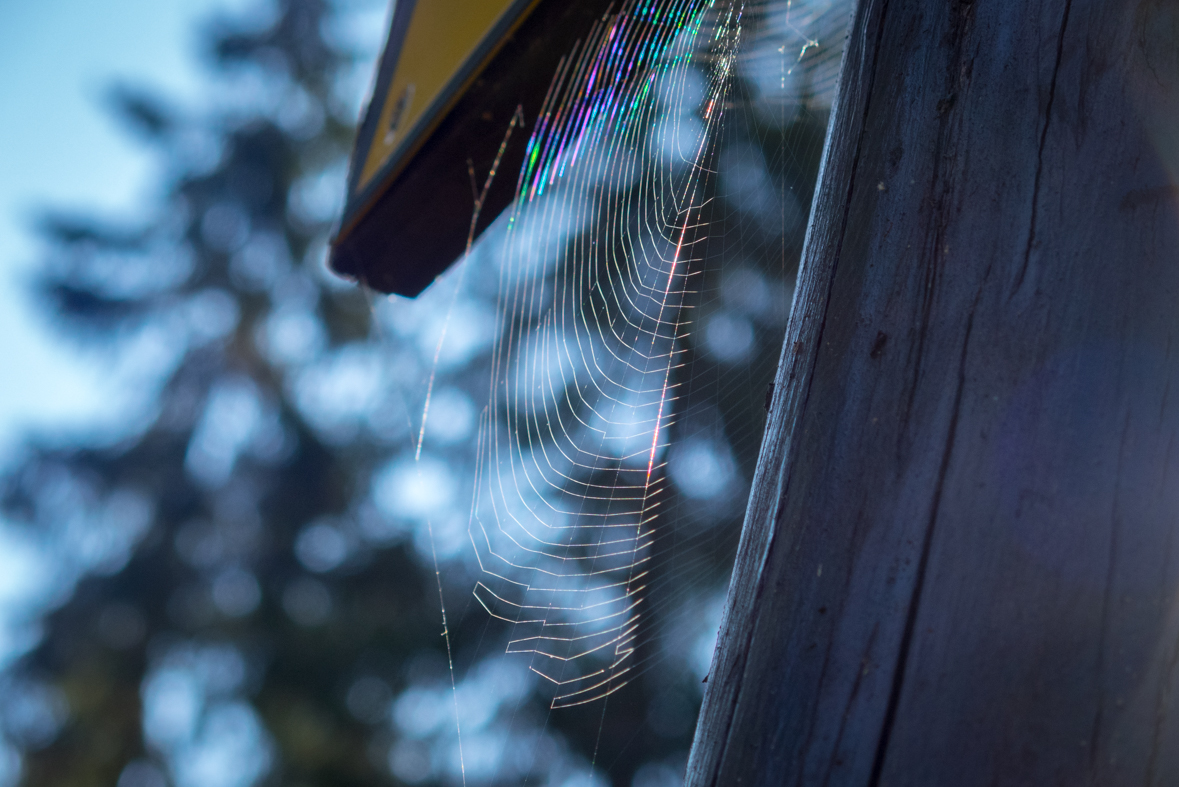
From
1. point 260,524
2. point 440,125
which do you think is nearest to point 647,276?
point 440,125

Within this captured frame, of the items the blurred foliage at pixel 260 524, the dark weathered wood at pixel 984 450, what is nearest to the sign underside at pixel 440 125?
the dark weathered wood at pixel 984 450

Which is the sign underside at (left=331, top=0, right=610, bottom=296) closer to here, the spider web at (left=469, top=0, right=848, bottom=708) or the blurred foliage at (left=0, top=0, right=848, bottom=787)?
the spider web at (left=469, top=0, right=848, bottom=708)

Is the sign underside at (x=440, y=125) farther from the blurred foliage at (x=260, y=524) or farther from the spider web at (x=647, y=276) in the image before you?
the blurred foliage at (x=260, y=524)

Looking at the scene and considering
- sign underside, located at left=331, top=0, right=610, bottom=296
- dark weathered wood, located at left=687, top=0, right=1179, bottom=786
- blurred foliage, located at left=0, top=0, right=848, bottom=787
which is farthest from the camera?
blurred foliage, located at left=0, top=0, right=848, bottom=787

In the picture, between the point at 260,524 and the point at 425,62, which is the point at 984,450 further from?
the point at 260,524

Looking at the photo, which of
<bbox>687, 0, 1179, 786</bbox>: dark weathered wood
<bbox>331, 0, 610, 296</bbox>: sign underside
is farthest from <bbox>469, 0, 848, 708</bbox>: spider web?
<bbox>687, 0, 1179, 786</bbox>: dark weathered wood

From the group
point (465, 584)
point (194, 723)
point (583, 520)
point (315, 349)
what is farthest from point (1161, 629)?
point (315, 349)
